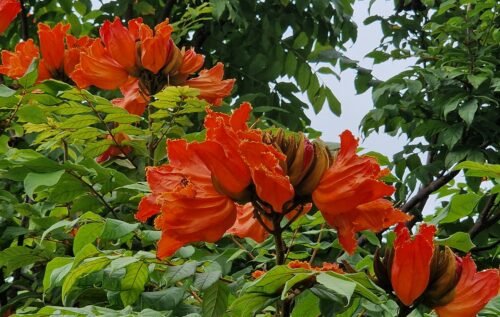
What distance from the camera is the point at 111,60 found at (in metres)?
2.27

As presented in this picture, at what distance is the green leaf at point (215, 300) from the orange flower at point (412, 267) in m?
0.34

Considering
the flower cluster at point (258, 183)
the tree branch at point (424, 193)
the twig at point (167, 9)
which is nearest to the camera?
the flower cluster at point (258, 183)

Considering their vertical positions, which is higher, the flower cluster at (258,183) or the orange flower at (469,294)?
the flower cluster at (258,183)

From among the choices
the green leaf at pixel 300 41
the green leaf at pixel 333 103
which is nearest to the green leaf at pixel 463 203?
the green leaf at pixel 333 103

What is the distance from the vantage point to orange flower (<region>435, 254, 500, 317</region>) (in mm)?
1442

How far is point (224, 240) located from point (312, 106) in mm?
1359

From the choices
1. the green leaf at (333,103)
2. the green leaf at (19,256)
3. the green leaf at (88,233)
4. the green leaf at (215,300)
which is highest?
the green leaf at (88,233)

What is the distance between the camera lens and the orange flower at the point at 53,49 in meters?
2.51

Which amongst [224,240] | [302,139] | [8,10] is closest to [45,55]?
[8,10]

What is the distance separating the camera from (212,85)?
2.37 meters

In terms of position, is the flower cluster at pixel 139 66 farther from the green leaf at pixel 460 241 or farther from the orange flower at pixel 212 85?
the green leaf at pixel 460 241

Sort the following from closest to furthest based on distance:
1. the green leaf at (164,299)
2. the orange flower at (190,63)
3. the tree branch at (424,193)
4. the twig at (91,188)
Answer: the green leaf at (164,299) < the twig at (91,188) < the orange flower at (190,63) < the tree branch at (424,193)

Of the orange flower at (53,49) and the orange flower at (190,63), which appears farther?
the orange flower at (53,49)

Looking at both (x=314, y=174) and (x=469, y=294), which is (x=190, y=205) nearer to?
(x=314, y=174)
